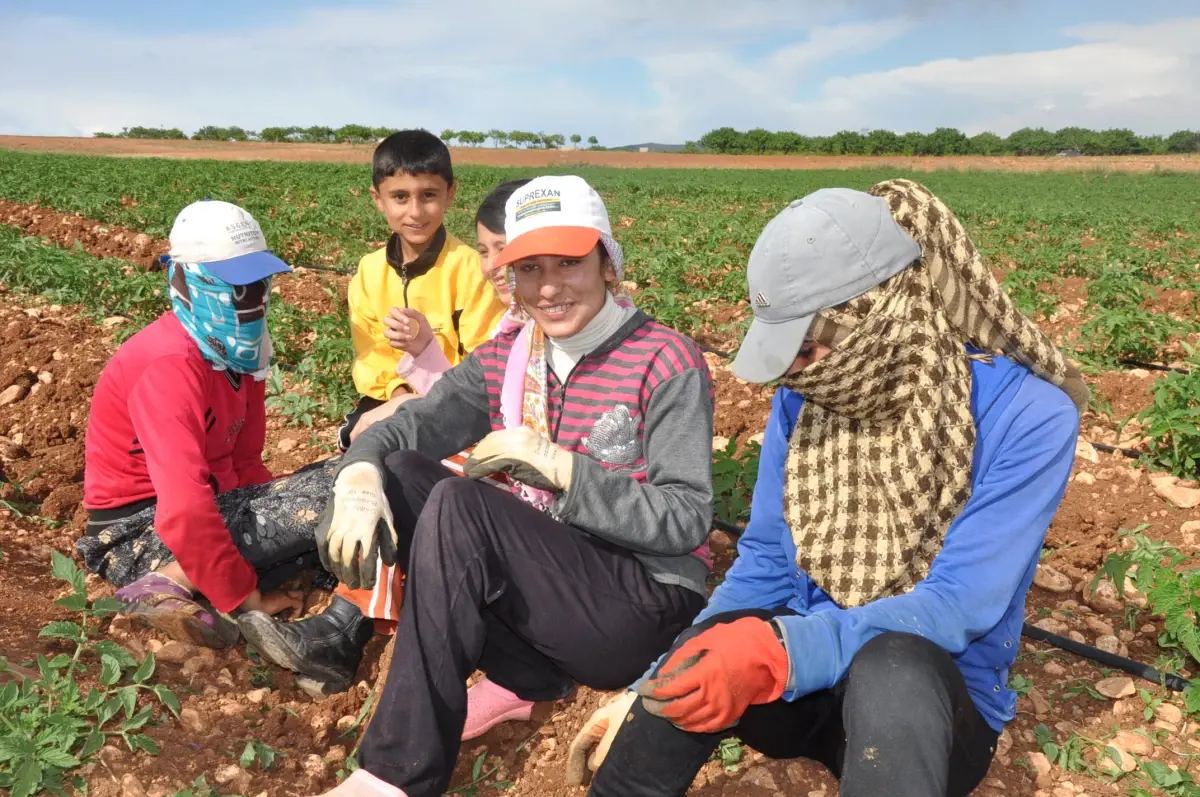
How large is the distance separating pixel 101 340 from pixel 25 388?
40.3 inches

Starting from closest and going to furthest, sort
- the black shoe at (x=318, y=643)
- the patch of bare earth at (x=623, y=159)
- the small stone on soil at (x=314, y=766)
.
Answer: the small stone on soil at (x=314, y=766) → the black shoe at (x=318, y=643) → the patch of bare earth at (x=623, y=159)

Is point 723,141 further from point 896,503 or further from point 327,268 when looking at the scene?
point 896,503

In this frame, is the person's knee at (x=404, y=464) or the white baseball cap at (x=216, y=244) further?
the white baseball cap at (x=216, y=244)

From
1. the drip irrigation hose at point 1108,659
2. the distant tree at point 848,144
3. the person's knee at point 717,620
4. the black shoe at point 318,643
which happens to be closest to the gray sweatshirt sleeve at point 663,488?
the person's knee at point 717,620

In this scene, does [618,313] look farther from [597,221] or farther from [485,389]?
[485,389]

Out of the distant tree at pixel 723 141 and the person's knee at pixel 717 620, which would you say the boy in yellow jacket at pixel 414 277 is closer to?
the person's knee at pixel 717 620

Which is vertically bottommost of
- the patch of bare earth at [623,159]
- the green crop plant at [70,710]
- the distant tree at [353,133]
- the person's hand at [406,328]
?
the green crop plant at [70,710]

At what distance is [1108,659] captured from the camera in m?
2.52

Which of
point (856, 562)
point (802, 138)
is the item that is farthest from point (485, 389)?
point (802, 138)

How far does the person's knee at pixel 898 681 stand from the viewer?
4.63ft

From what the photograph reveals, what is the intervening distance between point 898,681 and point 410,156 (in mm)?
2629

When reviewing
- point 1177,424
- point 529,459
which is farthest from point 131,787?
point 1177,424

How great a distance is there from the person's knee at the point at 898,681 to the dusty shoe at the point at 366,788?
0.90 metres

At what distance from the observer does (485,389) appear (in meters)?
2.38
